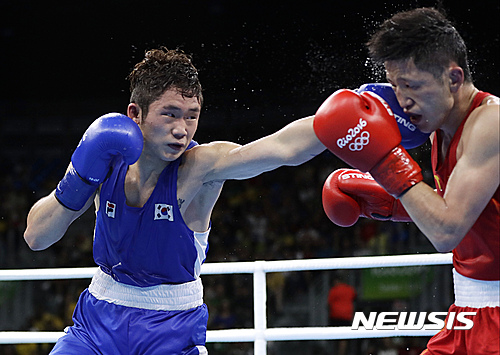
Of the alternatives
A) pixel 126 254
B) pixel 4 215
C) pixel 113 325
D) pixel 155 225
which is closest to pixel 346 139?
pixel 155 225

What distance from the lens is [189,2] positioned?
761cm

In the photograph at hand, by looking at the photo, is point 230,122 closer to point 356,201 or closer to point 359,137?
point 356,201

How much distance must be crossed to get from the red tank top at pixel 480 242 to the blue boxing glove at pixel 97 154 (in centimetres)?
106

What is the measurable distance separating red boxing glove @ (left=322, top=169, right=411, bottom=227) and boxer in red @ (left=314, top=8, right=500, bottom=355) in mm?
309

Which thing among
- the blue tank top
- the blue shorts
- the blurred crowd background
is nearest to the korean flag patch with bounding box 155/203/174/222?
the blue tank top

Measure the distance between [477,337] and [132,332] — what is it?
1.14m

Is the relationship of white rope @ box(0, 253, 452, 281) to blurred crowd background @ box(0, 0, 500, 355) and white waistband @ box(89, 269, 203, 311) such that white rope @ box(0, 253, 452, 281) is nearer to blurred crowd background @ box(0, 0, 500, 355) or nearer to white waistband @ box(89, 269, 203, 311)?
white waistband @ box(89, 269, 203, 311)

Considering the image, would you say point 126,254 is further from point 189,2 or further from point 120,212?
point 189,2

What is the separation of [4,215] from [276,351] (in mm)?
Result: 4113

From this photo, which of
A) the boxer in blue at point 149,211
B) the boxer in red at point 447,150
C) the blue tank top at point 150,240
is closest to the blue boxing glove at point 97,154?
the boxer in blue at point 149,211

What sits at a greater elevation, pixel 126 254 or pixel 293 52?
pixel 293 52

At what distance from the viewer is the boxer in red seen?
5.38 feet

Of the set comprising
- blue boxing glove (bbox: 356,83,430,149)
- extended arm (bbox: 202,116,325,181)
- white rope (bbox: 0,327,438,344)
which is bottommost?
white rope (bbox: 0,327,438,344)

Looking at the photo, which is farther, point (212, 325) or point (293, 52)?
point (293, 52)
